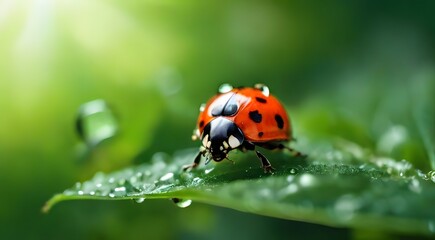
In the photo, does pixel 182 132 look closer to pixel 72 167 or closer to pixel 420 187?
pixel 72 167

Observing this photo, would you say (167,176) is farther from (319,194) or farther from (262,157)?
(319,194)

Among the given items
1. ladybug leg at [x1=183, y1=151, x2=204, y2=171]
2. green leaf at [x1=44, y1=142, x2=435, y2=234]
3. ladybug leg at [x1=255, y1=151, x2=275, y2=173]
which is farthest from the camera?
ladybug leg at [x1=183, y1=151, x2=204, y2=171]

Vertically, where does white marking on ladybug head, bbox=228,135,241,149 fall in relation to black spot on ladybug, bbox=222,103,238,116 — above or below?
below

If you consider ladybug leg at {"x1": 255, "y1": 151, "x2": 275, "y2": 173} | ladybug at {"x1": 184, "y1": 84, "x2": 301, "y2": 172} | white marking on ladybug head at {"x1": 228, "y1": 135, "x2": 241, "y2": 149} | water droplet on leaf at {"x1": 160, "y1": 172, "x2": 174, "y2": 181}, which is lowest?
water droplet on leaf at {"x1": 160, "y1": 172, "x2": 174, "y2": 181}

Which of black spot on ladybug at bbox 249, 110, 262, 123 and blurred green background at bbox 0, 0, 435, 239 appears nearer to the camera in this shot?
black spot on ladybug at bbox 249, 110, 262, 123

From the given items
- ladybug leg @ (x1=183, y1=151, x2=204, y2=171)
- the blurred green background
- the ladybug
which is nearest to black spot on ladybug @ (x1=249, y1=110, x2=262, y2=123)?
the ladybug

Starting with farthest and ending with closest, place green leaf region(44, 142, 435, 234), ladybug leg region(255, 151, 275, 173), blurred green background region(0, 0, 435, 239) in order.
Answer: blurred green background region(0, 0, 435, 239)
ladybug leg region(255, 151, 275, 173)
green leaf region(44, 142, 435, 234)

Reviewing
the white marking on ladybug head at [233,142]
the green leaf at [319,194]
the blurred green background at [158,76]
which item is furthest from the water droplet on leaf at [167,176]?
the blurred green background at [158,76]

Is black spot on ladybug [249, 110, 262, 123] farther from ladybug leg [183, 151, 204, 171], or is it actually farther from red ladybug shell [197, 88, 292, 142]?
ladybug leg [183, 151, 204, 171]

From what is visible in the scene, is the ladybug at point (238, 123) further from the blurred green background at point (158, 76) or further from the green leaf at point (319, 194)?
the blurred green background at point (158, 76)
